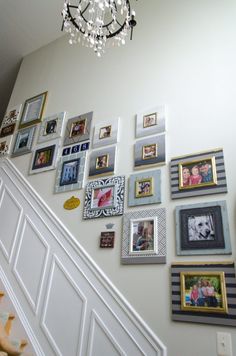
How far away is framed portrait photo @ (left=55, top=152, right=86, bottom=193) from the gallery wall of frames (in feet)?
0.04

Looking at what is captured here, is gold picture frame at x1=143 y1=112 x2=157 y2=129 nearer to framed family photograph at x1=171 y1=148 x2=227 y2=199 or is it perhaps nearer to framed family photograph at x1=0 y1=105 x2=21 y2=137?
framed family photograph at x1=171 y1=148 x2=227 y2=199

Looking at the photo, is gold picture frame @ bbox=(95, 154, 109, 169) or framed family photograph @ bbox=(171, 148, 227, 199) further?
gold picture frame @ bbox=(95, 154, 109, 169)

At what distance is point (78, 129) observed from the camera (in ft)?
10.4

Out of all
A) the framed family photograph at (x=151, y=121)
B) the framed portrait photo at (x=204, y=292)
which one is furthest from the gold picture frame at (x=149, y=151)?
the framed portrait photo at (x=204, y=292)

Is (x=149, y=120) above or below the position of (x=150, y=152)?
above

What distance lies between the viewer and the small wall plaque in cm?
273

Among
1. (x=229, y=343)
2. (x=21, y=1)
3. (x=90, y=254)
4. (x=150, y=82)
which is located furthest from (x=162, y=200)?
(x=21, y=1)

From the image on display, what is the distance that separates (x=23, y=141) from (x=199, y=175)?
245 cm

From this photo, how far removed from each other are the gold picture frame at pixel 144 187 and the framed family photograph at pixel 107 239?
391 millimetres

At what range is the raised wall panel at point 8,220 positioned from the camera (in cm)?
296

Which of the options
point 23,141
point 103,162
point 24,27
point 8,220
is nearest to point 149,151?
point 103,162

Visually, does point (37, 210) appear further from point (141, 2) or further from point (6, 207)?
point (141, 2)

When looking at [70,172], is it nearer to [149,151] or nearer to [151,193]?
[149,151]

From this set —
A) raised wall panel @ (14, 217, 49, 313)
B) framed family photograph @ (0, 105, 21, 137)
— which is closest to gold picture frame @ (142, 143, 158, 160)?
raised wall panel @ (14, 217, 49, 313)
